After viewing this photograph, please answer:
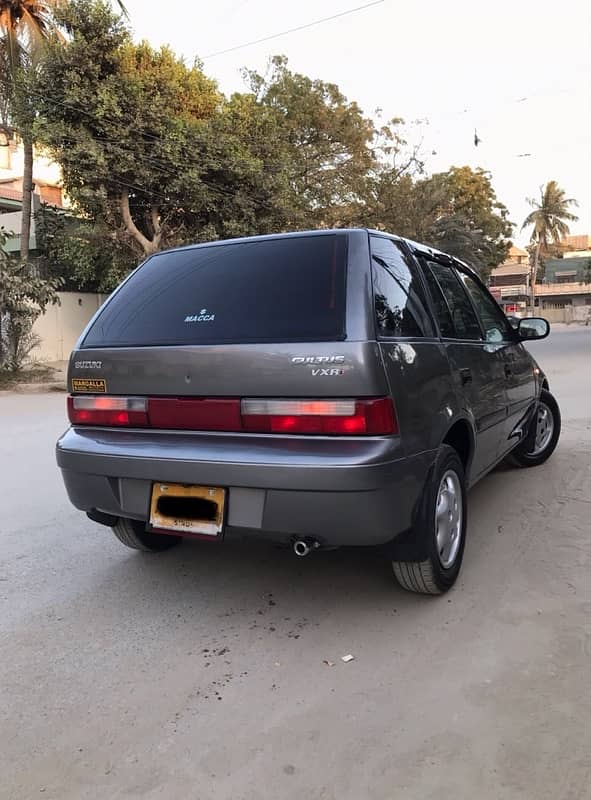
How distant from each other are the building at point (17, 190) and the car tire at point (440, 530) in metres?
17.3

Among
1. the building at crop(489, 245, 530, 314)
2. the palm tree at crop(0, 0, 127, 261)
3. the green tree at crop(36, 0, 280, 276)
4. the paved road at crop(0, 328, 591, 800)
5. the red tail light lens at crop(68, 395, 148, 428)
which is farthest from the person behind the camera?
the building at crop(489, 245, 530, 314)

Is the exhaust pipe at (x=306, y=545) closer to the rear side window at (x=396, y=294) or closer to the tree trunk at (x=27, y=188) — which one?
the rear side window at (x=396, y=294)

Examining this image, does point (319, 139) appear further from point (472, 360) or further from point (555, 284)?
point (555, 284)

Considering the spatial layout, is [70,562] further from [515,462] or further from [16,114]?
[16,114]

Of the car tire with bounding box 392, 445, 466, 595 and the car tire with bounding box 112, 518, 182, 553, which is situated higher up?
the car tire with bounding box 392, 445, 466, 595

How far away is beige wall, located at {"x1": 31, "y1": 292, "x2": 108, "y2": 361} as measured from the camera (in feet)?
67.4

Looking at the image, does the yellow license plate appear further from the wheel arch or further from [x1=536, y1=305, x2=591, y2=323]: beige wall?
[x1=536, y1=305, x2=591, y2=323]: beige wall

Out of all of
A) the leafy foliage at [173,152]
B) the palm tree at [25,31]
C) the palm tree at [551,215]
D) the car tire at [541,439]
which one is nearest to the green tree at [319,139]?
the leafy foliage at [173,152]

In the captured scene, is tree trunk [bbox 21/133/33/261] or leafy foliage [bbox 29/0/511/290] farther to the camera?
tree trunk [bbox 21/133/33/261]

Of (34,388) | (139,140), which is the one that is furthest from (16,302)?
(139,140)

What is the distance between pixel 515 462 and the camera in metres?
5.54

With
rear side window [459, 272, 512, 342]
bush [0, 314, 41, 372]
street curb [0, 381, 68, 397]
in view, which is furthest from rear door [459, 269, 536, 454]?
bush [0, 314, 41, 372]

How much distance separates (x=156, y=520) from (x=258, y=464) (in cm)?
61

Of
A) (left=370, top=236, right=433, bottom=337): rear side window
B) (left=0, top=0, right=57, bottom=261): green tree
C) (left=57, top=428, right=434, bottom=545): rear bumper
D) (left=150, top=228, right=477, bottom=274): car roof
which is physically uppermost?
(left=0, top=0, right=57, bottom=261): green tree
